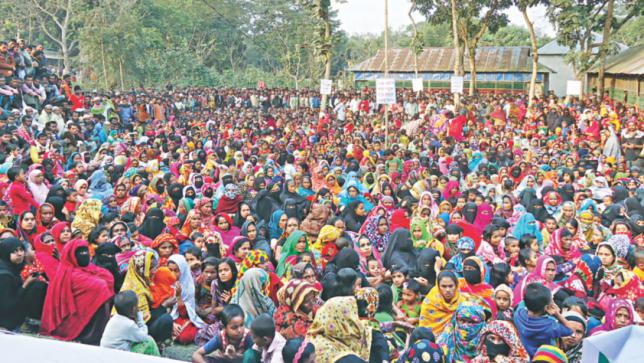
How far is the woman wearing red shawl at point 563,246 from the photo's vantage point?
19.2 ft

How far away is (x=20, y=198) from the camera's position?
24.0ft

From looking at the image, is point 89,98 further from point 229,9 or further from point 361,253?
point 229,9

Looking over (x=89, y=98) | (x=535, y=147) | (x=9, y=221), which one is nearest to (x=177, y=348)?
(x=9, y=221)

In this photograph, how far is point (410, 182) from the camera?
9391 millimetres

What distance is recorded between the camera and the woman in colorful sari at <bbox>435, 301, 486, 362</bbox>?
3746mm

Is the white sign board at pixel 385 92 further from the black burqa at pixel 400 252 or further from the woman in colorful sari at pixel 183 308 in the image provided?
the woman in colorful sari at pixel 183 308

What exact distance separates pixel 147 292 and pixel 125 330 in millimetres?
840

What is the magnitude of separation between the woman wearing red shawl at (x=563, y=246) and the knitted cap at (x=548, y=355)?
2.59 metres

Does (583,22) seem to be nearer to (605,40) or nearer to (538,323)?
(605,40)

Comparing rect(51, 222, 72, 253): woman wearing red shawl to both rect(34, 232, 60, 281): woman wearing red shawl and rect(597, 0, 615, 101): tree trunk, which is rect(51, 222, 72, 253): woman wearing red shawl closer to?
rect(34, 232, 60, 281): woman wearing red shawl

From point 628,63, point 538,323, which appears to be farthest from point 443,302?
point 628,63

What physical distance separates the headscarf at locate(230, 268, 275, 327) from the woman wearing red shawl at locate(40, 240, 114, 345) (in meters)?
0.96

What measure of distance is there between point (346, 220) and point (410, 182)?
2249 millimetres

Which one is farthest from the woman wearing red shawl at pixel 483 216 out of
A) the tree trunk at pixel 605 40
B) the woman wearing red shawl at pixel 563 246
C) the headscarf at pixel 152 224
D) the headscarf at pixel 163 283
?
the tree trunk at pixel 605 40
